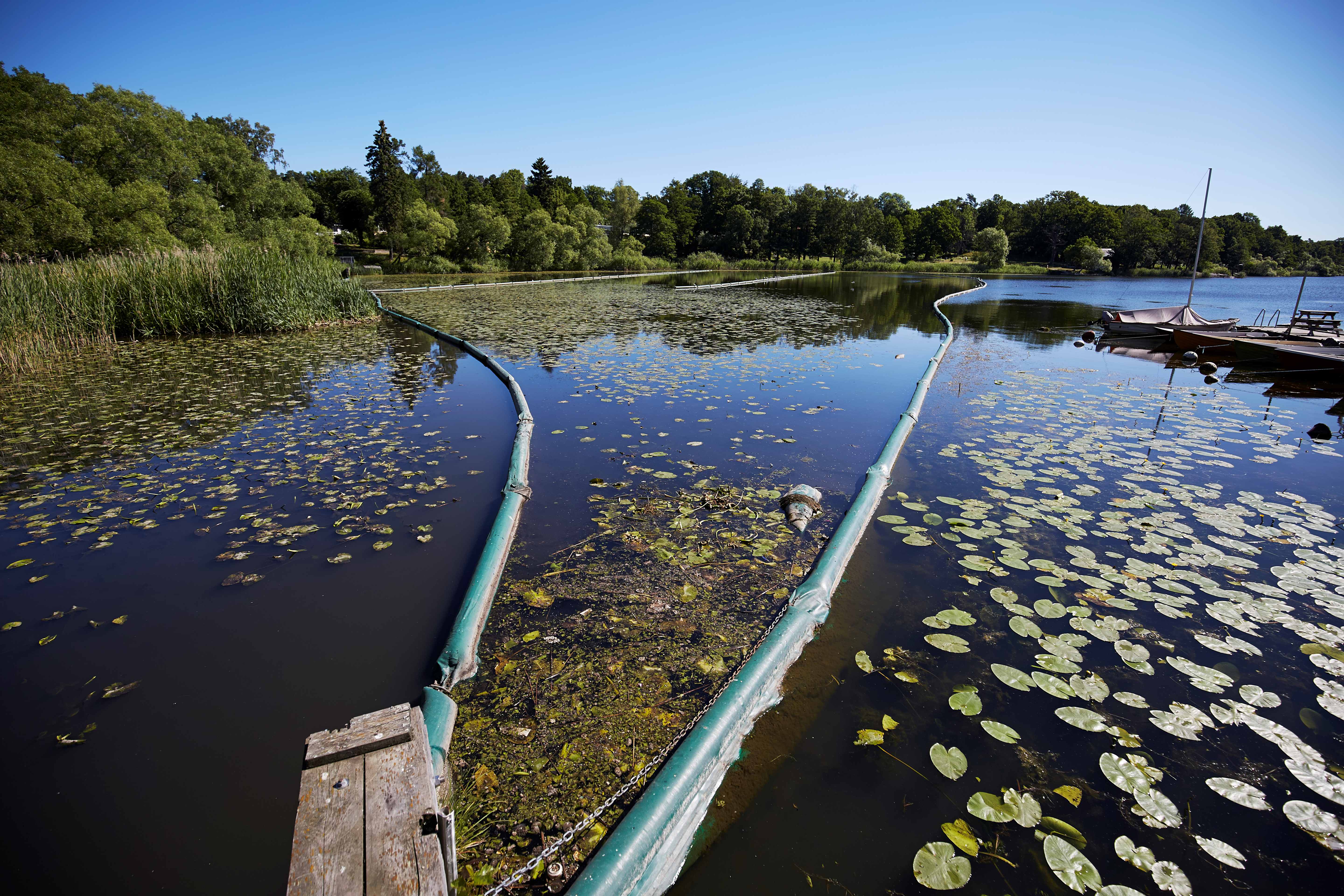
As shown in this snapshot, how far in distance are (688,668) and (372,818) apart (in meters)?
1.69

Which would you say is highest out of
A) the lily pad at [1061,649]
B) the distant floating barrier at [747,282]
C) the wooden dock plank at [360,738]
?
the distant floating barrier at [747,282]

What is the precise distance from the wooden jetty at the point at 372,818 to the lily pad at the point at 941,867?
1.53 metres

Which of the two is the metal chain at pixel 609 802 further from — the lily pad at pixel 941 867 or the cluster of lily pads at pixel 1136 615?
the lily pad at pixel 941 867

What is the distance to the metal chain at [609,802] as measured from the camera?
1657mm

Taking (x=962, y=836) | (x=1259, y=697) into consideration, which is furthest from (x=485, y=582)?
(x=1259, y=697)

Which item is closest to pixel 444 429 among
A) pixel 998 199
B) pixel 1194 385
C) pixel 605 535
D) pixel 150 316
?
pixel 605 535

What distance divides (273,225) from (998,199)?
369 feet

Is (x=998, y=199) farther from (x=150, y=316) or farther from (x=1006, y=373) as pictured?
(x=150, y=316)

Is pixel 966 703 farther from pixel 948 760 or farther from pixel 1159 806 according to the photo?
pixel 1159 806

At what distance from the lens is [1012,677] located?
266cm

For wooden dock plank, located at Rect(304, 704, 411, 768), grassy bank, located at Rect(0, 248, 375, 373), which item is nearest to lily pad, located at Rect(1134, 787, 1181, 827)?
wooden dock plank, located at Rect(304, 704, 411, 768)

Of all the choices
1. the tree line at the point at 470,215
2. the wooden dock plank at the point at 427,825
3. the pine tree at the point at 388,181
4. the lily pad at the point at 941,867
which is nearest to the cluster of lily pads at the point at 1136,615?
the lily pad at the point at 941,867

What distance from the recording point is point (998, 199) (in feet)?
326

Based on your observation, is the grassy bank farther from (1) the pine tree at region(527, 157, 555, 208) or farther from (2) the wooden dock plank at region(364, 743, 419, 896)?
(1) the pine tree at region(527, 157, 555, 208)
